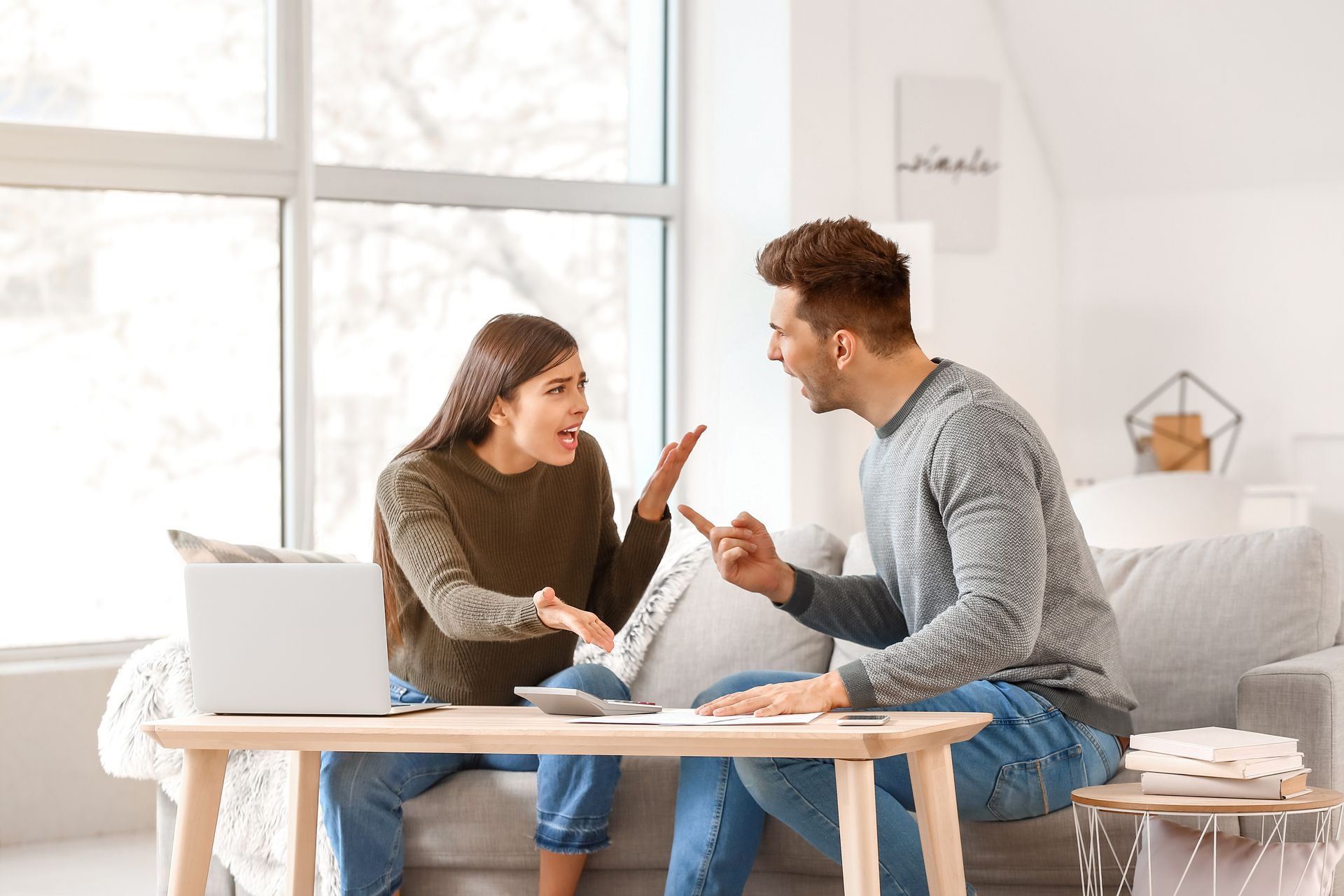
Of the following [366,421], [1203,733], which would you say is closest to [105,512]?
[366,421]

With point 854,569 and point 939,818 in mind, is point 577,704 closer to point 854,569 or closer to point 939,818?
point 939,818

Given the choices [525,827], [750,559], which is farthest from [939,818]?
[525,827]

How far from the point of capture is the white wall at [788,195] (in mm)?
4258

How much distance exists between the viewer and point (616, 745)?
4.98 ft

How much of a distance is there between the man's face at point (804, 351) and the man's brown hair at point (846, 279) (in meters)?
0.01

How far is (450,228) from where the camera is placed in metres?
4.30

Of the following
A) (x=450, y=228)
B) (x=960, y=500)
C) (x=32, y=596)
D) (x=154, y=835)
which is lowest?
(x=154, y=835)

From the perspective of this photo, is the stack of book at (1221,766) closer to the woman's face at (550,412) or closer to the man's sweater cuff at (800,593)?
the man's sweater cuff at (800,593)

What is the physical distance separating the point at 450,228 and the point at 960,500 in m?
2.77

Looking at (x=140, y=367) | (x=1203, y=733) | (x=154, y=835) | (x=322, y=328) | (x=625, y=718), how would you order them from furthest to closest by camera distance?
(x=322, y=328), (x=140, y=367), (x=154, y=835), (x=1203, y=733), (x=625, y=718)

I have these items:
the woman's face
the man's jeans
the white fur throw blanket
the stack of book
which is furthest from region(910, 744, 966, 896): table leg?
the white fur throw blanket

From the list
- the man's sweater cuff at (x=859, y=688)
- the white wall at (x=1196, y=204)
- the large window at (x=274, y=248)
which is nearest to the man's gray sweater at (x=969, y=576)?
the man's sweater cuff at (x=859, y=688)

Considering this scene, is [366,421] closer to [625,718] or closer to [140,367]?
[140,367]

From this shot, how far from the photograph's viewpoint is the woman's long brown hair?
2.24m
